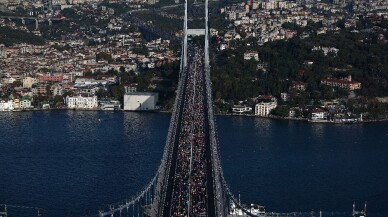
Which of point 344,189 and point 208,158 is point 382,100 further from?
point 208,158

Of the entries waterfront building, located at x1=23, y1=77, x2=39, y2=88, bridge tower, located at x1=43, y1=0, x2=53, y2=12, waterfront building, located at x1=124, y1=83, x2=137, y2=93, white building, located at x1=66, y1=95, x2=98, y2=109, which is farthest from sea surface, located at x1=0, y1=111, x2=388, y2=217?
bridge tower, located at x1=43, y1=0, x2=53, y2=12

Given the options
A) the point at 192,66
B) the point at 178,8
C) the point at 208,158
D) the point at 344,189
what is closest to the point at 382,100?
the point at 192,66

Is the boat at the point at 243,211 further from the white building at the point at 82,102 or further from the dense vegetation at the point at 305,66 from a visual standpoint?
the white building at the point at 82,102

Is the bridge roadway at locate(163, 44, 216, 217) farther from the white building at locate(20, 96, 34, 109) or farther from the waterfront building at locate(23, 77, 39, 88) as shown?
the waterfront building at locate(23, 77, 39, 88)

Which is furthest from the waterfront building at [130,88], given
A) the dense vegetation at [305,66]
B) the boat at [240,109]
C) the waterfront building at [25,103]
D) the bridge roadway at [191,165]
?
the bridge roadway at [191,165]

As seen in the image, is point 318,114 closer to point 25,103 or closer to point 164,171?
point 25,103

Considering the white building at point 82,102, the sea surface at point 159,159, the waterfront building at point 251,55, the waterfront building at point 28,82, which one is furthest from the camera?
the waterfront building at point 251,55

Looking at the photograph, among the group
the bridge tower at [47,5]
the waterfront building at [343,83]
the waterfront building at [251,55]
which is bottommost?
the waterfront building at [343,83]
